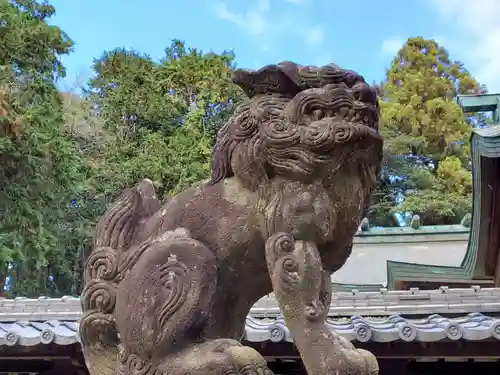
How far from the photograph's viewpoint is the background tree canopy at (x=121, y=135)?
7.57m

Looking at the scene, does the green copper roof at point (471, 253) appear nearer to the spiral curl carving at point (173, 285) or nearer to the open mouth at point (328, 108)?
the open mouth at point (328, 108)

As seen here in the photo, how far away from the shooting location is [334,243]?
2.08m

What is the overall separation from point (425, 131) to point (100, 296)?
684 inches

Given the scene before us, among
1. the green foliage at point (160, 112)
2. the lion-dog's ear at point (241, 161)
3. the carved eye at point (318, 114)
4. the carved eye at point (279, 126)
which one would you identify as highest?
the green foliage at point (160, 112)

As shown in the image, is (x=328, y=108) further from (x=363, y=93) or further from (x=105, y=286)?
(x=105, y=286)

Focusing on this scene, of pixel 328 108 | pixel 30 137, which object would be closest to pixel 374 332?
pixel 328 108

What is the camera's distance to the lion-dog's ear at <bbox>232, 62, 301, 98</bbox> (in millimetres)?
2135

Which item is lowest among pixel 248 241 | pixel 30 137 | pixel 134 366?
pixel 134 366

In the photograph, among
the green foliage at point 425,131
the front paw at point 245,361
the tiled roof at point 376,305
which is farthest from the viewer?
the green foliage at point 425,131

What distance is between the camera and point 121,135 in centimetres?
1475

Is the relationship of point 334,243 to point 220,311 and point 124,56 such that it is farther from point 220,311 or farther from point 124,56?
point 124,56

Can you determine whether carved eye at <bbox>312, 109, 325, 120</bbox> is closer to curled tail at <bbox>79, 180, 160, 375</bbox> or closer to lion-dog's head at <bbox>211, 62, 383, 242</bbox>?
lion-dog's head at <bbox>211, 62, 383, 242</bbox>

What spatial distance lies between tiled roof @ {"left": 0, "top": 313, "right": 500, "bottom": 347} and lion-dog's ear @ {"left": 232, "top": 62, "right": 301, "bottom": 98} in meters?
1.93

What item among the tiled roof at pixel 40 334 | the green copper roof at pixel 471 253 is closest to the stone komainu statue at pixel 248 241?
the tiled roof at pixel 40 334
